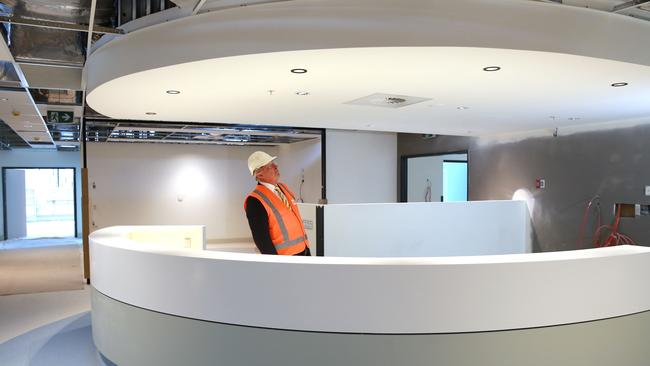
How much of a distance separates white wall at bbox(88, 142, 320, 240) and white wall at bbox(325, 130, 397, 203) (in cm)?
56

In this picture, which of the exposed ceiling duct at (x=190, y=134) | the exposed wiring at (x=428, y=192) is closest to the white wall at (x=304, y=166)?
the exposed ceiling duct at (x=190, y=134)

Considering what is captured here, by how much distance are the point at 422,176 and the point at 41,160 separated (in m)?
9.16

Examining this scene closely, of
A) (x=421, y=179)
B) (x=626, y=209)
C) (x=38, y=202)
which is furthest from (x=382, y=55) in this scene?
(x=38, y=202)

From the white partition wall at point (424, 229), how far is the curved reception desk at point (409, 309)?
2951 millimetres

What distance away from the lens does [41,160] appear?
1151 cm

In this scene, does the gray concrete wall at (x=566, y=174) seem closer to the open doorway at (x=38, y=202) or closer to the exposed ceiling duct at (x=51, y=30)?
the exposed ceiling duct at (x=51, y=30)

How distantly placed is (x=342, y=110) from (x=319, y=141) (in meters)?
4.10

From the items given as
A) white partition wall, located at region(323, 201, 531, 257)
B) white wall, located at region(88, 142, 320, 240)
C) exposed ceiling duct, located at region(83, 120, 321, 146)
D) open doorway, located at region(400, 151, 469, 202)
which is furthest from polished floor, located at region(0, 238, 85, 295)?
open doorway, located at region(400, 151, 469, 202)

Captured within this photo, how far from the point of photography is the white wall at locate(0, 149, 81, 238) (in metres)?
11.2

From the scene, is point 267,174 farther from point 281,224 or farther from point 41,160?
point 41,160

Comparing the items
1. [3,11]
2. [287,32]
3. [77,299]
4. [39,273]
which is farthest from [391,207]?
[39,273]

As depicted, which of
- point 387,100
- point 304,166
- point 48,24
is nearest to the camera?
point 48,24

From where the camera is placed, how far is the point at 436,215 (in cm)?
587

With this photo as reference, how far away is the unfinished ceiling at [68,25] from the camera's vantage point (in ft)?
9.61
